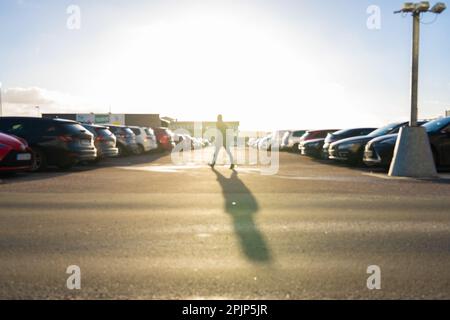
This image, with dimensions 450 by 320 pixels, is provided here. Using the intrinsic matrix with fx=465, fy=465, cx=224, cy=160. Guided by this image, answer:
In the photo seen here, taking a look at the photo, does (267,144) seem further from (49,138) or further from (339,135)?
(49,138)

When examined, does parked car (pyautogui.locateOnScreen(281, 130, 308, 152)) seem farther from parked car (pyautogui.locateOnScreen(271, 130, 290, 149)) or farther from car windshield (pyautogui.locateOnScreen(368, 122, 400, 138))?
car windshield (pyautogui.locateOnScreen(368, 122, 400, 138))

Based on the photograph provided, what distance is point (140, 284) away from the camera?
3408 millimetres

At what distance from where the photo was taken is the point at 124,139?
73.6 ft

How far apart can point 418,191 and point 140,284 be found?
6.99m

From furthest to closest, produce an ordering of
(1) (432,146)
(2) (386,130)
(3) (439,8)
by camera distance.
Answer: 1. (2) (386,130)
2. (1) (432,146)
3. (3) (439,8)

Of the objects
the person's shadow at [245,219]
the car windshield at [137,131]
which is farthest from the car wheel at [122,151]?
the person's shadow at [245,219]

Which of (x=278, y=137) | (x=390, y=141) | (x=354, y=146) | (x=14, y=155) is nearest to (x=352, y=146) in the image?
(x=354, y=146)

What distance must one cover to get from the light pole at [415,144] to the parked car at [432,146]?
876mm

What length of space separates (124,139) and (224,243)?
60.7ft

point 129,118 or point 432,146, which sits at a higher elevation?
point 129,118

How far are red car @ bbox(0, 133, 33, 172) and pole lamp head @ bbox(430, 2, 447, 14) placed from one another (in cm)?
1088

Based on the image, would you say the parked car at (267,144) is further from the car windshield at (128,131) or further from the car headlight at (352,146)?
the car headlight at (352,146)

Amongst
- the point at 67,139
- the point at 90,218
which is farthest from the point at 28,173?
the point at 90,218
